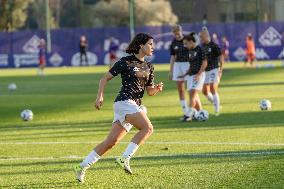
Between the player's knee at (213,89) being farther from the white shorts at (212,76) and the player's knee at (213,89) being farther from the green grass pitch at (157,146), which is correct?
the green grass pitch at (157,146)

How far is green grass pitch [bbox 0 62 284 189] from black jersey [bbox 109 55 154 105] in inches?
43.6

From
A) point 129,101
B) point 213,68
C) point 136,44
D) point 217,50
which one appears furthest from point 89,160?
point 213,68

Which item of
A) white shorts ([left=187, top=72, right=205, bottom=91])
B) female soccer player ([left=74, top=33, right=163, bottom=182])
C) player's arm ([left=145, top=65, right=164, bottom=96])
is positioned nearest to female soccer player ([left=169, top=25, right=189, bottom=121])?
white shorts ([left=187, top=72, right=205, bottom=91])

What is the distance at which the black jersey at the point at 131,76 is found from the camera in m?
10.9

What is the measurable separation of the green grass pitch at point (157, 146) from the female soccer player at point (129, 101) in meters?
0.36

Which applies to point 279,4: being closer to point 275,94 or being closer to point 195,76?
point 275,94

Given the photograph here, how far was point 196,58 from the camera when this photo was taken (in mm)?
19156

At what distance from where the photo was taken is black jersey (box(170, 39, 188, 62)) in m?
19.8

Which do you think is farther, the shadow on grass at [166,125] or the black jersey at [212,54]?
the black jersey at [212,54]

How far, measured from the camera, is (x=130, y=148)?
11.1m

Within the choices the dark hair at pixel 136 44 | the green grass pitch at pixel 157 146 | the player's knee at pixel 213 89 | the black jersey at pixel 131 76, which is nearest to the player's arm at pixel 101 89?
the black jersey at pixel 131 76

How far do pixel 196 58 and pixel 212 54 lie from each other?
1.29 meters

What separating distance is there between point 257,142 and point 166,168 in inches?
129

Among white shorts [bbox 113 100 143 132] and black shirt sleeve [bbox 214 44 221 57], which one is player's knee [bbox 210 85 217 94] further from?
white shorts [bbox 113 100 143 132]
